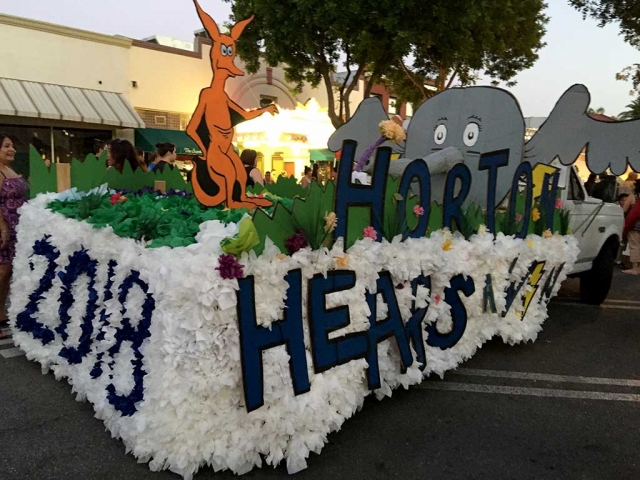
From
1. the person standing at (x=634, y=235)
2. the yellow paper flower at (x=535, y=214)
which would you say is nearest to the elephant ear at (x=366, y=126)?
the yellow paper flower at (x=535, y=214)

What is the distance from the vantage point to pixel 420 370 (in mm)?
3582

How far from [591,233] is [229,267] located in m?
5.32

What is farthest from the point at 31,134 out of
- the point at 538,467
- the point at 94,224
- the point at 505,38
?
the point at 538,467

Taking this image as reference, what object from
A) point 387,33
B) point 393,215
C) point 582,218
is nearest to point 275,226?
point 393,215

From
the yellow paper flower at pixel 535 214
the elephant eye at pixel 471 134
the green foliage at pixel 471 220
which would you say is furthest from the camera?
the elephant eye at pixel 471 134

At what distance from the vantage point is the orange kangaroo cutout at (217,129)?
131 inches

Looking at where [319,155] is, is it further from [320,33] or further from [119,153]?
[119,153]

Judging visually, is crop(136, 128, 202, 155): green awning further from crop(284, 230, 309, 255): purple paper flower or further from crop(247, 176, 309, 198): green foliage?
crop(284, 230, 309, 255): purple paper flower

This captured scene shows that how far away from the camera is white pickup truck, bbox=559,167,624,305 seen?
5883 mm

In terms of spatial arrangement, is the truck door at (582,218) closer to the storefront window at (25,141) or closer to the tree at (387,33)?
the tree at (387,33)

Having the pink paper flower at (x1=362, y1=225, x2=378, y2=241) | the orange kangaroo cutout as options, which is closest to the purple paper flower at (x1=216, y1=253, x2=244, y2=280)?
the pink paper flower at (x1=362, y1=225, x2=378, y2=241)

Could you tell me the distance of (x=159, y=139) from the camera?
15047mm

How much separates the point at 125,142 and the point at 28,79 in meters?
10.8

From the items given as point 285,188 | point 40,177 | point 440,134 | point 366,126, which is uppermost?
point 366,126
